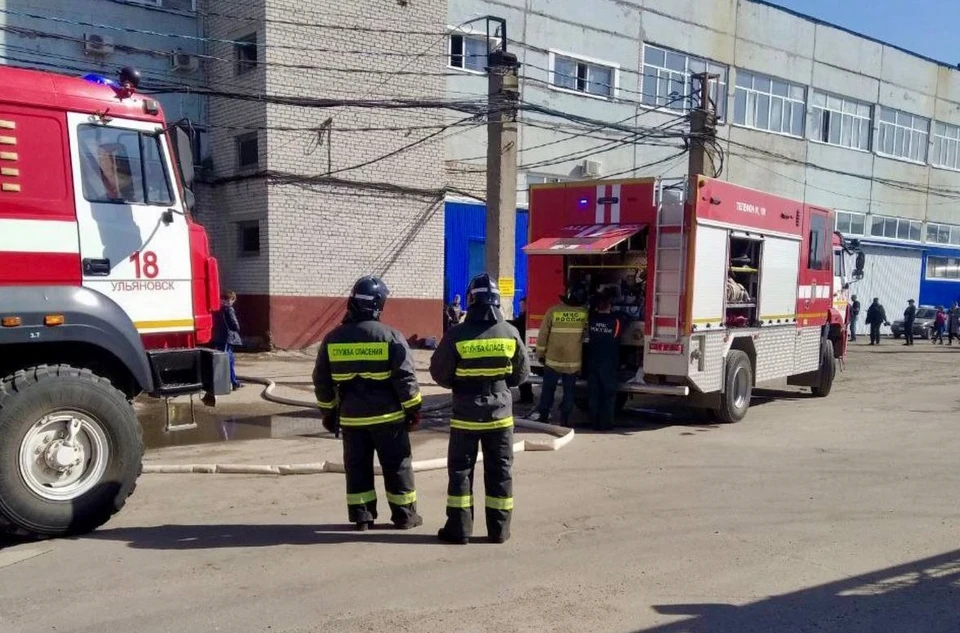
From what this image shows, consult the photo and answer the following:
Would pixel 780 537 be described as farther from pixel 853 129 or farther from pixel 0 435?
pixel 853 129

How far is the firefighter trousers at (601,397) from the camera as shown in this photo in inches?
378

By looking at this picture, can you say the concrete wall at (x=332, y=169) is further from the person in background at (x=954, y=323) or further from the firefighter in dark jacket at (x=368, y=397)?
the person in background at (x=954, y=323)

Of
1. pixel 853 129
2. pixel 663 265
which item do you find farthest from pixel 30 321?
pixel 853 129

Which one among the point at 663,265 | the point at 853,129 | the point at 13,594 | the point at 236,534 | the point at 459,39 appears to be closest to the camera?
the point at 13,594

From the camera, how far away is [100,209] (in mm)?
5453

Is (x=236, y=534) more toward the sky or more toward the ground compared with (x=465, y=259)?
more toward the ground

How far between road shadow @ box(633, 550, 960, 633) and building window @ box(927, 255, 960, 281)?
34.8 meters

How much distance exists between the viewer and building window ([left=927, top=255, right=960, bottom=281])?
3522 cm

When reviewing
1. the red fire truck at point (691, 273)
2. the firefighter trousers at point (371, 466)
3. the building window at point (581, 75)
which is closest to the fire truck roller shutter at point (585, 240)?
the red fire truck at point (691, 273)

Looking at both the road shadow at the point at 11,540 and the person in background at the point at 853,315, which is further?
the person in background at the point at 853,315

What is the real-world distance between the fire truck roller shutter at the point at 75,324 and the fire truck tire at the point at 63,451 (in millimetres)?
224

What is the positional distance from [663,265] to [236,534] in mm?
5873

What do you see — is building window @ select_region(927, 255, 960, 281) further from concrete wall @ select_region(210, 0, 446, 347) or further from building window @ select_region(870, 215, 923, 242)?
concrete wall @ select_region(210, 0, 446, 347)

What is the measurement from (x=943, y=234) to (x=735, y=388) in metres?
30.9
